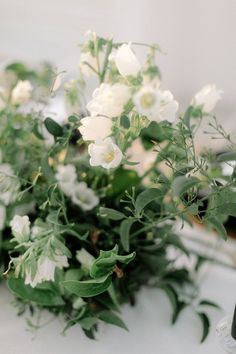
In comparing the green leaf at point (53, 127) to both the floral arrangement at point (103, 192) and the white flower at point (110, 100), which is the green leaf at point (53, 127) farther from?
the white flower at point (110, 100)

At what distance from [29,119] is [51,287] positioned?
0.21m

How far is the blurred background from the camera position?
40.8 inches

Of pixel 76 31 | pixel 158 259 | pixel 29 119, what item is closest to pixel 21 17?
pixel 76 31

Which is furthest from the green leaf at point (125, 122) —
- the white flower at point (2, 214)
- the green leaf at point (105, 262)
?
the white flower at point (2, 214)

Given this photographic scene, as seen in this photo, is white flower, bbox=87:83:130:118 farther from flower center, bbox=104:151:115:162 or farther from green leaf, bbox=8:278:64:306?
green leaf, bbox=8:278:64:306

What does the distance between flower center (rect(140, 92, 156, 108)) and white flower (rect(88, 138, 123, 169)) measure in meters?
0.06

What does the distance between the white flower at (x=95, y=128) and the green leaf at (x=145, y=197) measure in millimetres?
70

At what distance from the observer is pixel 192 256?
2.60ft

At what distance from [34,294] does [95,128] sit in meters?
0.22

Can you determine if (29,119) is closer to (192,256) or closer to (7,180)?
(7,180)

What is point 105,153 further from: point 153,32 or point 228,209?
point 153,32

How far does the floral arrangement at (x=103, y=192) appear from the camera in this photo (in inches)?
18.1

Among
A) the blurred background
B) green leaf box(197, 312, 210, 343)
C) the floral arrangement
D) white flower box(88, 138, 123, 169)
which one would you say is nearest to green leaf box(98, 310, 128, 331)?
the floral arrangement

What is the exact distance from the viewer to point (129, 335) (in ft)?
2.04
